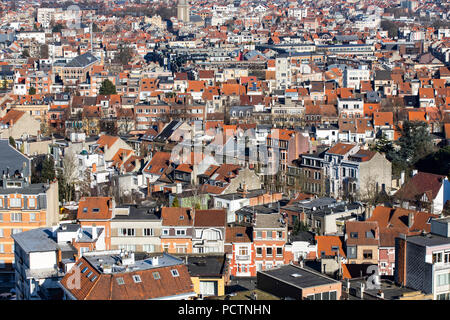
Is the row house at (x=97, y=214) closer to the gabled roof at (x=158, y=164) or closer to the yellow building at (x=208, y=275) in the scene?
the yellow building at (x=208, y=275)

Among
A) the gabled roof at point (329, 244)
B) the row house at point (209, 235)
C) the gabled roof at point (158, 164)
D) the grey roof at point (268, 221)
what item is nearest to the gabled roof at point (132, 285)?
the row house at point (209, 235)

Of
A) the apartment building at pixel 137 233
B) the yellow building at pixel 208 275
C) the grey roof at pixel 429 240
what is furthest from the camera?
the apartment building at pixel 137 233

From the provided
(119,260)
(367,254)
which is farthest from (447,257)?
(367,254)

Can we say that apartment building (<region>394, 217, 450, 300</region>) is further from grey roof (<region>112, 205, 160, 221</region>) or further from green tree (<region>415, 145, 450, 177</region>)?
green tree (<region>415, 145, 450, 177</region>)

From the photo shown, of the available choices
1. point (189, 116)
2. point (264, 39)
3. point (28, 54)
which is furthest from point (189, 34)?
point (189, 116)

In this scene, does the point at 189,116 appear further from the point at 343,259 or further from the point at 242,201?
the point at 343,259

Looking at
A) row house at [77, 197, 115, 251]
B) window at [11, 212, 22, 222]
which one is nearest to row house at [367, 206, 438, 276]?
row house at [77, 197, 115, 251]
